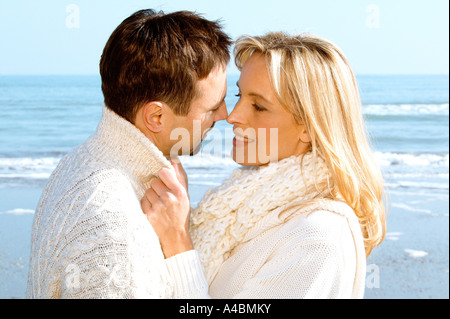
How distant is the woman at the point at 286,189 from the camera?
2238 mm

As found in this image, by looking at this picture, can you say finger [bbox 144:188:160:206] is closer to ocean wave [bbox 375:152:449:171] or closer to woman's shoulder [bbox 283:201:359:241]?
woman's shoulder [bbox 283:201:359:241]

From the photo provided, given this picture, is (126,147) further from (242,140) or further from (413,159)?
(413,159)

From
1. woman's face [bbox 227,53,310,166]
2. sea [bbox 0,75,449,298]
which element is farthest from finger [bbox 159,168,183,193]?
sea [bbox 0,75,449,298]

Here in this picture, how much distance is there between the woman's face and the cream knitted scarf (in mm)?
60

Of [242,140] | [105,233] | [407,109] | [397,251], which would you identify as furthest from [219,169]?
[407,109]

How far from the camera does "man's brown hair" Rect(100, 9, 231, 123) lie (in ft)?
7.57

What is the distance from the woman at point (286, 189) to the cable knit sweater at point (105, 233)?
123 millimetres

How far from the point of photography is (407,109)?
1941 centimetres

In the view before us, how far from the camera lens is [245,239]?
249cm

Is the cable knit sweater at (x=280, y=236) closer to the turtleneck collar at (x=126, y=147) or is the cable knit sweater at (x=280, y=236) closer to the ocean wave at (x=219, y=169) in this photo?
the turtleneck collar at (x=126, y=147)

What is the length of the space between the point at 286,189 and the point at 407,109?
58.9 ft
